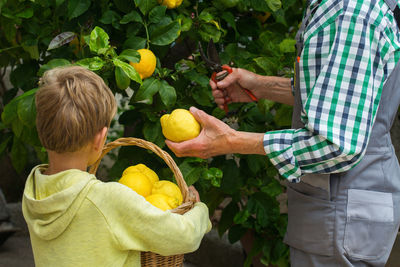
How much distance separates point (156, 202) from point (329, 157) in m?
0.48

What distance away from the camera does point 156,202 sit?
150cm

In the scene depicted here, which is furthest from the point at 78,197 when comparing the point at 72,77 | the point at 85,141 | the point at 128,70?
the point at 128,70

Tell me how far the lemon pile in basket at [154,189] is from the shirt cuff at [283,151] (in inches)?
12.2

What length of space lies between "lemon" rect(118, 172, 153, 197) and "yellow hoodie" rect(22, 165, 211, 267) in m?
0.21

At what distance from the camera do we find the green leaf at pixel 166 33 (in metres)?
1.90

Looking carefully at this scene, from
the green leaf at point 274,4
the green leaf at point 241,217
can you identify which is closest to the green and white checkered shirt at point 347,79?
the green leaf at point 274,4

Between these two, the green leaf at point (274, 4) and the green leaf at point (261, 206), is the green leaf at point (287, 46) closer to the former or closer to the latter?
the green leaf at point (274, 4)

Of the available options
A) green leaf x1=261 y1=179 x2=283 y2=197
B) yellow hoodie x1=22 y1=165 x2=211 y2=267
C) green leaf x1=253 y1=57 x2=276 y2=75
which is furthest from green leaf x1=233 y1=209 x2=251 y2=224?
yellow hoodie x1=22 y1=165 x2=211 y2=267

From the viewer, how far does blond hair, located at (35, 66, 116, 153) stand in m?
1.33

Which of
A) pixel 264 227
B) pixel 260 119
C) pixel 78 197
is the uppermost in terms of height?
pixel 78 197

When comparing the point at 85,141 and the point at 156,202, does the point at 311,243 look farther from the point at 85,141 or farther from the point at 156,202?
the point at 85,141

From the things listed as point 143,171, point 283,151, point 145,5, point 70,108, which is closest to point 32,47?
point 145,5

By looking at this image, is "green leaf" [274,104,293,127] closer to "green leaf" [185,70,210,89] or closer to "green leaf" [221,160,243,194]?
"green leaf" [221,160,243,194]

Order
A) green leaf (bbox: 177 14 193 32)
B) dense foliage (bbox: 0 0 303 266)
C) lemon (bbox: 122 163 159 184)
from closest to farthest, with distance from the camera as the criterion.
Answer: lemon (bbox: 122 163 159 184), dense foliage (bbox: 0 0 303 266), green leaf (bbox: 177 14 193 32)
